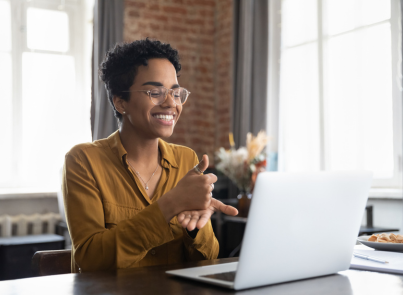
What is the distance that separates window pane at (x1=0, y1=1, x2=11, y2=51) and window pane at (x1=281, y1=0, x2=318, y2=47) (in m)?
2.55

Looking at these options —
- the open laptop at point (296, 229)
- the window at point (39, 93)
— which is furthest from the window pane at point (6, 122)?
the open laptop at point (296, 229)

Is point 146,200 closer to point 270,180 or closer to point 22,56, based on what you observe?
point 270,180

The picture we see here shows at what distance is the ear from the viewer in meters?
1.81

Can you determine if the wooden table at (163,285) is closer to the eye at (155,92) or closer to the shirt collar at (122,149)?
the shirt collar at (122,149)

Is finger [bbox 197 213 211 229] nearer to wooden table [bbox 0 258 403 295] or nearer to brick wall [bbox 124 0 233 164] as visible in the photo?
wooden table [bbox 0 258 403 295]

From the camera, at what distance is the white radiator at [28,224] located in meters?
4.16

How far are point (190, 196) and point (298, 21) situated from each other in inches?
138

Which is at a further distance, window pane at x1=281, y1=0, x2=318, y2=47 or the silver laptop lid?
window pane at x1=281, y1=0, x2=318, y2=47

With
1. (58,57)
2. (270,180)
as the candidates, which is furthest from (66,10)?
(270,180)

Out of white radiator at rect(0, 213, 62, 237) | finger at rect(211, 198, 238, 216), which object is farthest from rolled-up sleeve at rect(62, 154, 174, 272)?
white radiator at rect(0, 213, 62, 237)

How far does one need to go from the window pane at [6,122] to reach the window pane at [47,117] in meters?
0.11

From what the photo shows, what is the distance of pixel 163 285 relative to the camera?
1.01m

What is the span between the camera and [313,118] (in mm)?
4211

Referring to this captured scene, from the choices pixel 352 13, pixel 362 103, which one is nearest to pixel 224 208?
pixel 362 103
